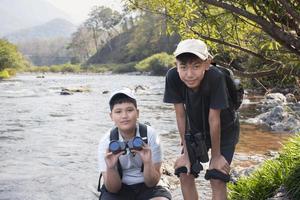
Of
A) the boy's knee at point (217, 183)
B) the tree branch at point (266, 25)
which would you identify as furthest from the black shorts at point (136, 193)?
the tree branch at point (266, 25)

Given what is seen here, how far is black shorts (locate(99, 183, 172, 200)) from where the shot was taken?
13.0ft

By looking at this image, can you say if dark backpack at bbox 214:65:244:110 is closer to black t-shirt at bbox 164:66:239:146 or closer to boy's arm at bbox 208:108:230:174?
black t-shirt at bbox 164:66:239:146

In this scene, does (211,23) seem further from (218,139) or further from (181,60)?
(218,139)

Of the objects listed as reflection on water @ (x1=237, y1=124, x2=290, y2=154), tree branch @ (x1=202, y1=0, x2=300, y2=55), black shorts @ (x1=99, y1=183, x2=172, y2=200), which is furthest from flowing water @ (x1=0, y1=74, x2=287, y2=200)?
tree branch @ (x1=202, y1=0, x2=300, y2=55)

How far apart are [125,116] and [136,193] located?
0.76 m

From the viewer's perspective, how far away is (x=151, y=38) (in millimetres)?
85688

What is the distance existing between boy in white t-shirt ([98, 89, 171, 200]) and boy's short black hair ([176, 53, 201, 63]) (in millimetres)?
693

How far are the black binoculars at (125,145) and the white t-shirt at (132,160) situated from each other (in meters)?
0.19

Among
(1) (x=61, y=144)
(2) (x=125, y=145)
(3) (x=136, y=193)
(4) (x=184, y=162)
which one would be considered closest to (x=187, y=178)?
(4) (x=184, y=162)

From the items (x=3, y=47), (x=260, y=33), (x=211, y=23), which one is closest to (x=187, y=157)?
(x=211, y=23)

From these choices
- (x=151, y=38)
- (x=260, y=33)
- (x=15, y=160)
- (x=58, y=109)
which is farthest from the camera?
(x=151, y=38)

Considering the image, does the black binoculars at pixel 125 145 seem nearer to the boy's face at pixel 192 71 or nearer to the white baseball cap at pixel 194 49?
the boy's face at pixel 192 71

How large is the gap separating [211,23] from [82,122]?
13993 mm

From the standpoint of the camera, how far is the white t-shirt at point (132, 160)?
12.9ft
